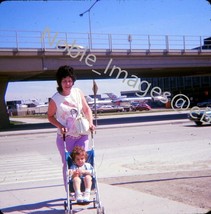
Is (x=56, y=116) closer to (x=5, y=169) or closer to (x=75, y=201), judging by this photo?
(x=75, y=201)

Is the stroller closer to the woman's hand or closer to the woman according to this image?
the woman

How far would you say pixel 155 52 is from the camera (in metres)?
26.8

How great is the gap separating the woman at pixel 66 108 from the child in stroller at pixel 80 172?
0.17 m

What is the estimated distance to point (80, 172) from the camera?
4.50 metres

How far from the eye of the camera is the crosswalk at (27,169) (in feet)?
23.8

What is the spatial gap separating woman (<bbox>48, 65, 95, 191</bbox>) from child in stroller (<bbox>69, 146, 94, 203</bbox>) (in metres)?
0.17

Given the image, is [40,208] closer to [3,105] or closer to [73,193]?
[73,193]

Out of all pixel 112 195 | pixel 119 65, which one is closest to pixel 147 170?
pixel 112 195

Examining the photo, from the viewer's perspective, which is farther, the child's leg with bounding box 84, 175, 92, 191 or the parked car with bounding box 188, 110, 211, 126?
the parked car with bounding box 188, 110, 211, 126

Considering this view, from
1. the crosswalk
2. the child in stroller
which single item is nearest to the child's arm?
the child in stroller

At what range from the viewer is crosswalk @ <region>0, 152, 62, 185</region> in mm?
7250

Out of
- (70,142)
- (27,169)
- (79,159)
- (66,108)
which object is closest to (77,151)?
(79,159)

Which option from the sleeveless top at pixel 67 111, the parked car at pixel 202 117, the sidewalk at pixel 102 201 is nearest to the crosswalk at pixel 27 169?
the sidewalk at pixel 102 201

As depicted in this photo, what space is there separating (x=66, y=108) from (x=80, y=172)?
88 centimetres
